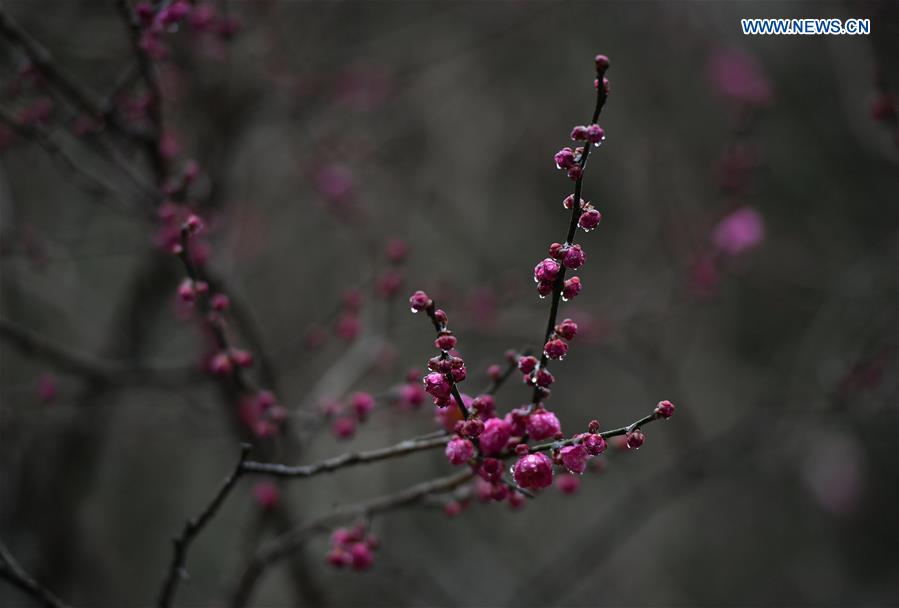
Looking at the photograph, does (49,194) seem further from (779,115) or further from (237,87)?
(779,115)

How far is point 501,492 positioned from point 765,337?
5774mm

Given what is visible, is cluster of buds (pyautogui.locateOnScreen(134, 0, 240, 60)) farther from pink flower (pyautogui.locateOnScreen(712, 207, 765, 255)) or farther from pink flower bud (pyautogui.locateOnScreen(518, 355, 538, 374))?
pink flower (pyautogui.locateOnScreen(712, 207, 765, 255))

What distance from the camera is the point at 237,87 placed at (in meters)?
3.83

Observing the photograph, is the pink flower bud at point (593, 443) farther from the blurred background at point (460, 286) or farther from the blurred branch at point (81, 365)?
the blurred branch at point (81, 365)

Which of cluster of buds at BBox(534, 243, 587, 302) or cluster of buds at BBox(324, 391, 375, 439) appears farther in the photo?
cluster of buds at BBox(324, 391, 375, 439)

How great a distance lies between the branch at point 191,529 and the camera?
1.29m

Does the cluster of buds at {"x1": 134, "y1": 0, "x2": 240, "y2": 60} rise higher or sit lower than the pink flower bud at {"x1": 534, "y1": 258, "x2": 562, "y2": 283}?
higher

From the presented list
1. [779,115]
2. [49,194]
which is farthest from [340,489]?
[779,115]

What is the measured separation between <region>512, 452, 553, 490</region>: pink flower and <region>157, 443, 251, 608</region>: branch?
0.48 metres

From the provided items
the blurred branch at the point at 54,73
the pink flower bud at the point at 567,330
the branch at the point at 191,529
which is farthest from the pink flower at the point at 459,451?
the blurred branch at the point at 54,73

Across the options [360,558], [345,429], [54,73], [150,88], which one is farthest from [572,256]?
[54,73]

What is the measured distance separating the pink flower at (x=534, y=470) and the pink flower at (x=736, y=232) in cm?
249

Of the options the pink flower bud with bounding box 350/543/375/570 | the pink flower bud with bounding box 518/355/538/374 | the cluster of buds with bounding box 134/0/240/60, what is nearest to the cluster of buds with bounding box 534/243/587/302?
the pink flower bud with bounding box 518/355/538/374

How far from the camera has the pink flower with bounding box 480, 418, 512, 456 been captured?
3.81 ft
